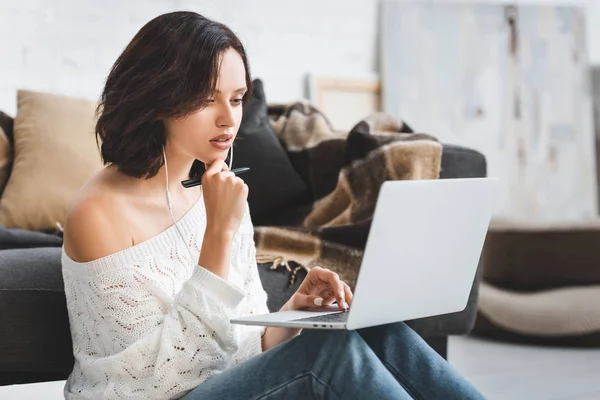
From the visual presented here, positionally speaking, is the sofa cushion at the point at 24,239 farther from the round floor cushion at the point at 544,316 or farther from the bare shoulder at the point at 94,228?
the round floor cushion at the point at 544,316

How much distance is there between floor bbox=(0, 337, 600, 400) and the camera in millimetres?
2277

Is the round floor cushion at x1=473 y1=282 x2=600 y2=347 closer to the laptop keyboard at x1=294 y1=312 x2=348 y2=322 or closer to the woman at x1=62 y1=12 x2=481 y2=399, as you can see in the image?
the woman at x1=62 y1=12 x2=481 y2=399

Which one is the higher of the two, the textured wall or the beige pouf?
Answer: the textured wall

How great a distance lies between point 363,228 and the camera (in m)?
2.12

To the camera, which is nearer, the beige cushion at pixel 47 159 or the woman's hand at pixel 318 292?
the woman's hand at pixel 318 292

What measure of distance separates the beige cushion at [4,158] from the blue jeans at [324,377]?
1292 millimetres

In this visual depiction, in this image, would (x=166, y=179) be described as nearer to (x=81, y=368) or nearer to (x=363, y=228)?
(x=81, y=368)

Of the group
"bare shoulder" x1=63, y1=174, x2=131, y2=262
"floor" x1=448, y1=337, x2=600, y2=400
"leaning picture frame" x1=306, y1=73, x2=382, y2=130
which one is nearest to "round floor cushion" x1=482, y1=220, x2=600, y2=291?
"floor" x1=448, y1=337, x2=600, y2=400

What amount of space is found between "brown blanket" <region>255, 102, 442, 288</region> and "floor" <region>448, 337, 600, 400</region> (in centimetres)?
59

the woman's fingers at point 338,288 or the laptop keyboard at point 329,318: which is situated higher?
the laptop keyboard at point 329,318

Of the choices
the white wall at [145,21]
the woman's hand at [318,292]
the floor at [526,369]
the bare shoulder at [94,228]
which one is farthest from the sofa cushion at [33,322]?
the white wall at [145,21]

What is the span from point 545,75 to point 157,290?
123 inches

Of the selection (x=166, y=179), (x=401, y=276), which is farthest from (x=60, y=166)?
(x=401, y=276)

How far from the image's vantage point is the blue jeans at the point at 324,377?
42.1 inches
